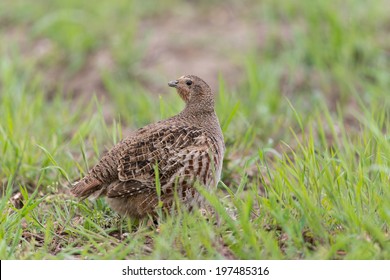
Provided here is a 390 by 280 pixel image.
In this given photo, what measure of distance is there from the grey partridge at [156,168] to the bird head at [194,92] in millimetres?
219

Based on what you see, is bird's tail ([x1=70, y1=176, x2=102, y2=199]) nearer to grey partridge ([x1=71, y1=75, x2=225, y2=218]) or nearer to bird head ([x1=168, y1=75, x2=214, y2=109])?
grey partridge ([x1=71, y1=75, x2=225, y2=218])

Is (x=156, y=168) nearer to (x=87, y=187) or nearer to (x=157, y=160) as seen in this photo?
(x=157, y=160)

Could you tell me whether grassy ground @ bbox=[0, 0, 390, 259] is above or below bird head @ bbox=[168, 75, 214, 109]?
below

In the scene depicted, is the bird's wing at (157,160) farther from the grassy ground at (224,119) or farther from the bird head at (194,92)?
the bird head at (194,92)

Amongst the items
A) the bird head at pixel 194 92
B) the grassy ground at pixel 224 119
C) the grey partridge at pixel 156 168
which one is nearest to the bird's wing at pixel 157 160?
the grey partridge at pixel 156 168

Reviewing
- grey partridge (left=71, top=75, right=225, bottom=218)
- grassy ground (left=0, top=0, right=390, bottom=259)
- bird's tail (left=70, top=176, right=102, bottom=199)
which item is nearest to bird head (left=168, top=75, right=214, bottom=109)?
grey partridge (left=71, top=75, right=225, bottom=218)

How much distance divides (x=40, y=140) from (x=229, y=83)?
275 cm

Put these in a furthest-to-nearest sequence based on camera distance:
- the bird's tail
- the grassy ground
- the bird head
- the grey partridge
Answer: the bird head, the bird's tail, the grey partridge, the grassy ground

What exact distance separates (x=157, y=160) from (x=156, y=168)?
0.19 m

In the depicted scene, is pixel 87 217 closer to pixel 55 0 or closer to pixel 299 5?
pixel 299 5

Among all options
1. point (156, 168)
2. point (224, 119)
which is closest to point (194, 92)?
point (224, 119)

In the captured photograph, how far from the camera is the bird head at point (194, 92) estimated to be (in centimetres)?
496

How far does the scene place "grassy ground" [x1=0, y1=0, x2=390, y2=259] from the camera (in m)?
4.04

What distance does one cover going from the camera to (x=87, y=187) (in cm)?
459
